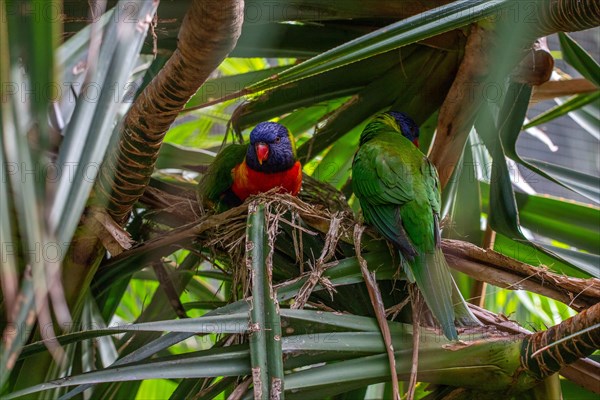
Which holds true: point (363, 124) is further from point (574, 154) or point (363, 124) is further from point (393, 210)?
point (574, 154)

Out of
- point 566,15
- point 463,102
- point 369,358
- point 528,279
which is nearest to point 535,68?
point 463,102

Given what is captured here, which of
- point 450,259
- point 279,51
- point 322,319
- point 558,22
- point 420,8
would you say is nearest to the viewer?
point 322,319

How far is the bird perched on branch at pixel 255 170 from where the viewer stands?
2.29 meters

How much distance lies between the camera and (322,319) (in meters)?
1.29

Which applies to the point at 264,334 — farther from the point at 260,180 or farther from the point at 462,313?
the point at 260,180

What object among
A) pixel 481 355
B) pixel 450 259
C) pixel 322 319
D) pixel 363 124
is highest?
pixel 363 124

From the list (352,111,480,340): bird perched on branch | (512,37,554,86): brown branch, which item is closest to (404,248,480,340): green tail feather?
(352,111,480,340): bird perched on branch

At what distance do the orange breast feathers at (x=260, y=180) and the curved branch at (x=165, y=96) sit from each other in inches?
24.9

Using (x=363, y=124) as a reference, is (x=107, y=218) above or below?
below

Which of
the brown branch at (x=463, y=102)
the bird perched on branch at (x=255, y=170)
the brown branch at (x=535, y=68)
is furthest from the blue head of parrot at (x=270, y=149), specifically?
the brown branch at (x=535, y=68)

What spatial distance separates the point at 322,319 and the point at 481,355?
0.33 metres

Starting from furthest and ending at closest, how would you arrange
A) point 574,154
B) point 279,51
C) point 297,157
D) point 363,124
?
1. point 574,154
2. point 297,157
3. point 363,124
4. point 279,51

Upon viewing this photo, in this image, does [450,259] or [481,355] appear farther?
[450,259]

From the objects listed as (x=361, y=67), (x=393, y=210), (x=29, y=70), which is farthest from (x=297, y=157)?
(x=29, y=70)
